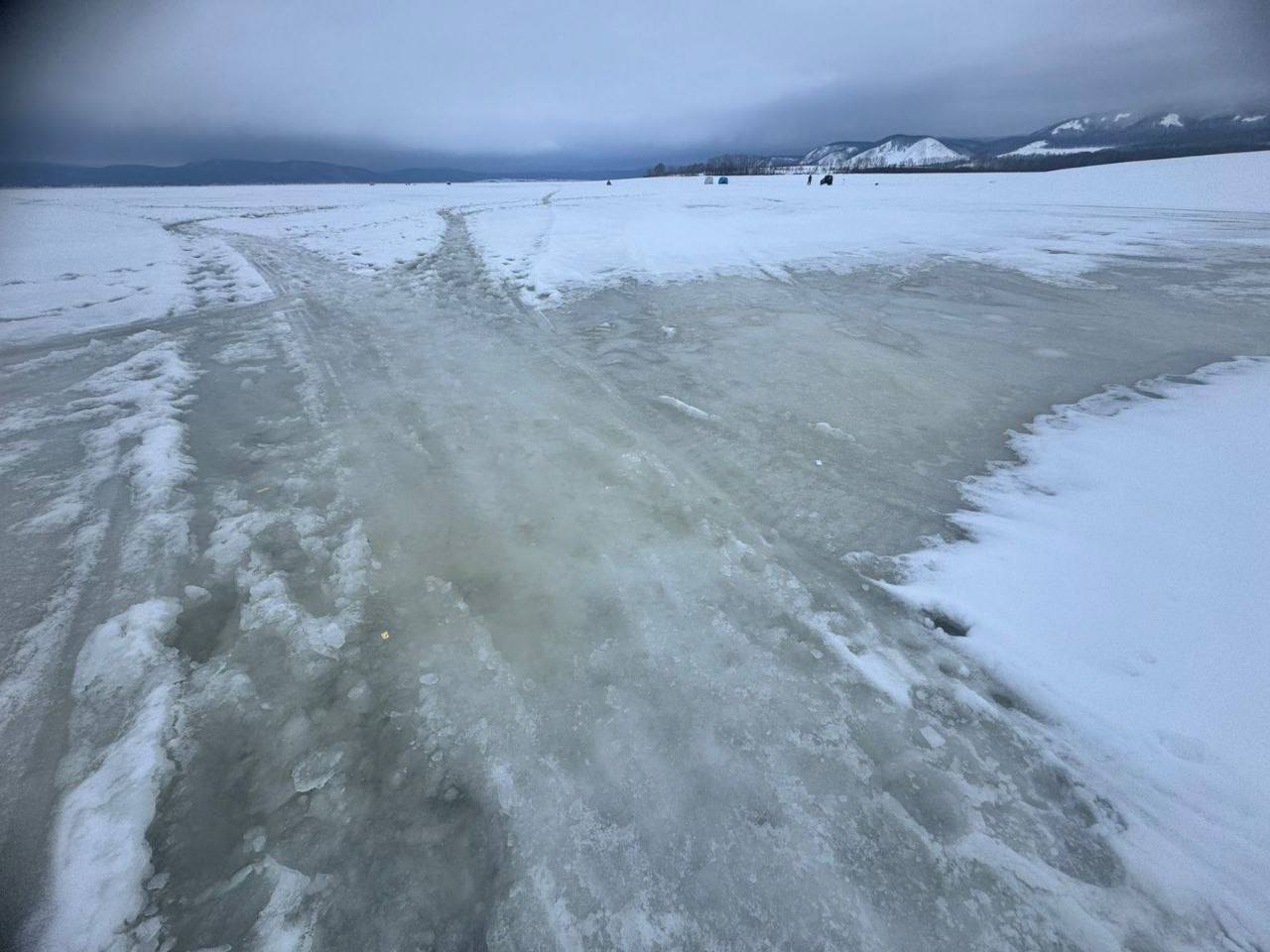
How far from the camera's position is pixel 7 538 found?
3.25 metres

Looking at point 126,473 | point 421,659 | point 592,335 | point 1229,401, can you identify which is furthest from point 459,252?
point 1229,401

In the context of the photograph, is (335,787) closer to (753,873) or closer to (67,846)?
(67,846)

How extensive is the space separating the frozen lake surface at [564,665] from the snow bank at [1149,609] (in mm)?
30

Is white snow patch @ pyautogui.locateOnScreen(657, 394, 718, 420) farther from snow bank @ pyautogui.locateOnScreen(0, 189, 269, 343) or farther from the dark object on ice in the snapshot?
snow bank @ pyautogui.locateOnScreen(0, 189, 269, 343)

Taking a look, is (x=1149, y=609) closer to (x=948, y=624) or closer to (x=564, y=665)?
(x=948, y=624)

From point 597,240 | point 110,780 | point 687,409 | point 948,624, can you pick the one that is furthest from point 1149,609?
point 597,240

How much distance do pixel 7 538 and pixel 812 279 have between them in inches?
418

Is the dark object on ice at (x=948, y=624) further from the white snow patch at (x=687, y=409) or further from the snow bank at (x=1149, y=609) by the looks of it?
the white snow patch at (x=687, y=409)

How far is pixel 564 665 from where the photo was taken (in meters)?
2.55

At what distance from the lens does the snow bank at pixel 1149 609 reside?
1963 millimetres

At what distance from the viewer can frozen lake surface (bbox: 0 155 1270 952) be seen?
1791mm

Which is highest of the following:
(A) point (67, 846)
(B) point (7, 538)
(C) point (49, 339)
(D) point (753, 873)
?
(C) point (49, 339)

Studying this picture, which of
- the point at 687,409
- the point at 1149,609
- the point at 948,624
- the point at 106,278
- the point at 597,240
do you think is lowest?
the point at 948,624

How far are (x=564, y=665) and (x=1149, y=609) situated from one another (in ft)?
10.1
